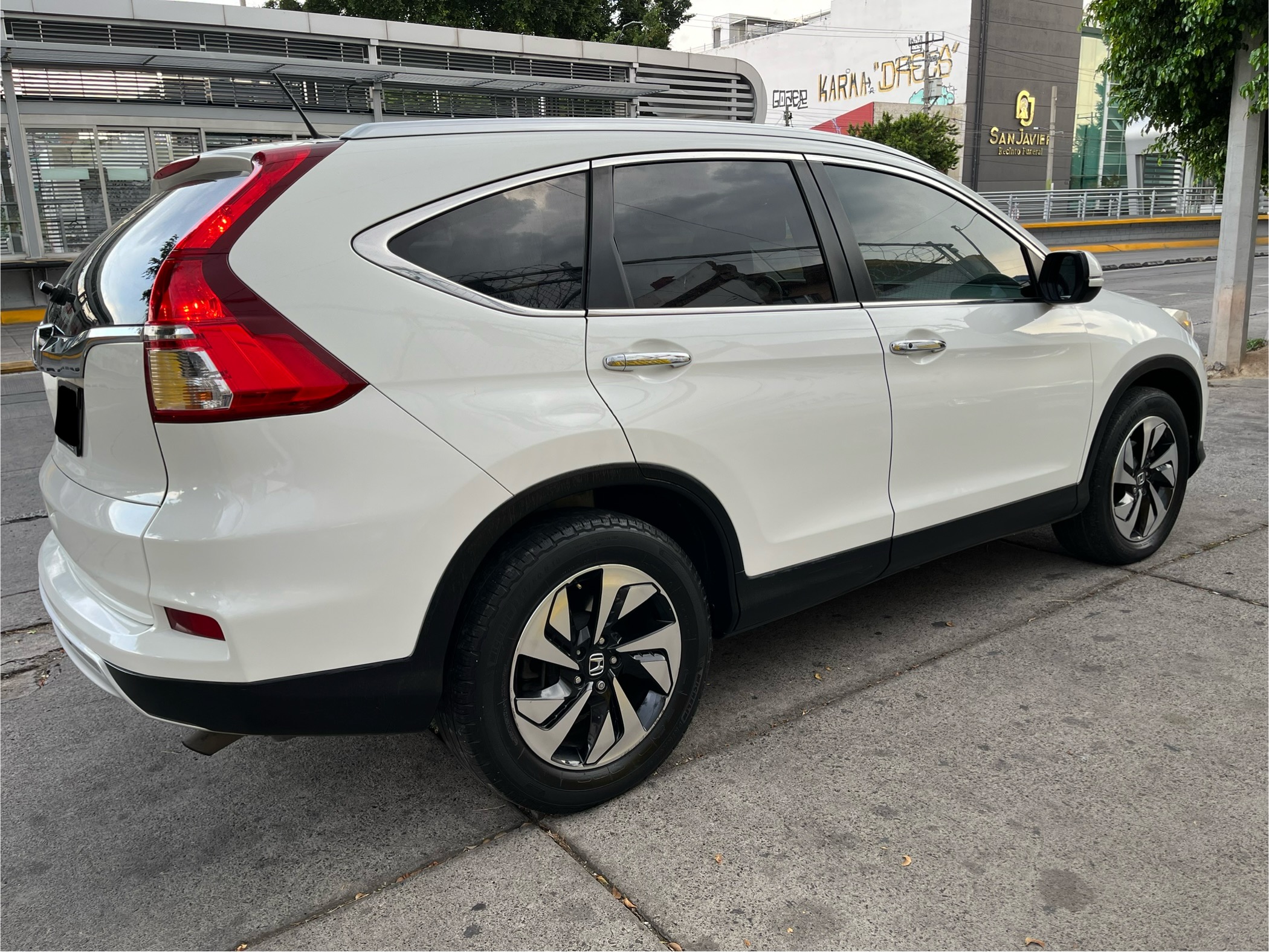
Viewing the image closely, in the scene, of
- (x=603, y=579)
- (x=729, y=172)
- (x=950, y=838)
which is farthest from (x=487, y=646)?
(x=729, y=172)

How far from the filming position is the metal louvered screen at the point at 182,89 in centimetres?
1822

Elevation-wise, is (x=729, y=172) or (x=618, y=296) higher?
(x=729, y=172)

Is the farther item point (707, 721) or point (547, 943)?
point (707, 721)

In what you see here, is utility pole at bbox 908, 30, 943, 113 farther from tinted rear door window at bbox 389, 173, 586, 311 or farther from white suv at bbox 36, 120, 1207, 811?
tinted rear door window at bbox 389, 173, 586, 311

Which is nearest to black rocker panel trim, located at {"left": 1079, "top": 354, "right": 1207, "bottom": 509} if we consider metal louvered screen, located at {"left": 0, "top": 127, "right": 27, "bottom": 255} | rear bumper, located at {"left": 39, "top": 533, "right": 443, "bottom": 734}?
rear bumper, located at {"left": 39, "top": 533, "right": 443, "bottom": 734}

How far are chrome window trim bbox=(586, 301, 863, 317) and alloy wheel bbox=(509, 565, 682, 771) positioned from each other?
0.65 metres

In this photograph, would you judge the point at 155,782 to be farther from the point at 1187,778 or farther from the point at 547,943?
the point at 1187,778

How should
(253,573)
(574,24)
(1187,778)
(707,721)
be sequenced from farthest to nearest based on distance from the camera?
(574,24) → (707,721) → (1187,778) → (253,573)

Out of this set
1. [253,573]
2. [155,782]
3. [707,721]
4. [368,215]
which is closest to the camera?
[253,573]

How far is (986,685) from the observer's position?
335 cm

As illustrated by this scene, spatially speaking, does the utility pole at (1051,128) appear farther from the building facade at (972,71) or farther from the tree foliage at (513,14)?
the tree foliage at (513,14)

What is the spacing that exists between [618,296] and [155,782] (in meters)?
1.95

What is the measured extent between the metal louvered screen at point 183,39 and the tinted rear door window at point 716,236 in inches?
728

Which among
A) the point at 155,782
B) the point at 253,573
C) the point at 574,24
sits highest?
the point at 574,24
